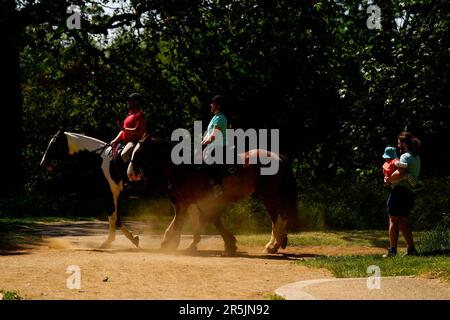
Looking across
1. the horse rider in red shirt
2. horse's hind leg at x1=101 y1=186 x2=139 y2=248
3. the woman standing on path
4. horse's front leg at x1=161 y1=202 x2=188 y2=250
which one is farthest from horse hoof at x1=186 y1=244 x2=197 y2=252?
the woman standing on path

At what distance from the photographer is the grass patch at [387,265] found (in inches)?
430

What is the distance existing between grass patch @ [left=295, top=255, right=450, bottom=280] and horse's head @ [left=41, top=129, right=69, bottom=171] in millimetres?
5751

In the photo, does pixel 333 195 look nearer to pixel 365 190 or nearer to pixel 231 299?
pixel 365 190

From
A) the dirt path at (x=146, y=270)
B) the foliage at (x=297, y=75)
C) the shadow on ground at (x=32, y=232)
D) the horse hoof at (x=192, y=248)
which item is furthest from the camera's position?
the foliage at (x=297, y=75)

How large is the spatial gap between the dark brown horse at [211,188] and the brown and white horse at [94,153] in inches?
34.4

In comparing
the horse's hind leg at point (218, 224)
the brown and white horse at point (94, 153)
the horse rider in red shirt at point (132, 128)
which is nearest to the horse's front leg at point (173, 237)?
the horse's hind leg at point (218, 224)

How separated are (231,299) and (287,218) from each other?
673 cm

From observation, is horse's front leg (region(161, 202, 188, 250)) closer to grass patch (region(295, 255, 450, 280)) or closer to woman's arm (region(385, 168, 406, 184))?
grass patch (region(295, 255, 450, 280))

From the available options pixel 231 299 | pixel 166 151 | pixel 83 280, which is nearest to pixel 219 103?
pixel 166 151

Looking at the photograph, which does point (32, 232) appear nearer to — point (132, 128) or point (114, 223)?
point (114, 223)

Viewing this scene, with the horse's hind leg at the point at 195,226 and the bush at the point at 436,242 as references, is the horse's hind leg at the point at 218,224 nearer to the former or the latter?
the horse's hind leg at the point at 195,226

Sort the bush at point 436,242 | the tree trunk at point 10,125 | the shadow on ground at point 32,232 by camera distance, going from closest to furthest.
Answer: the bush at point 436,242, the shadow on ground at point 32,232, the tree trunk at point 10,125

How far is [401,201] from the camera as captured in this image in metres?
13.1

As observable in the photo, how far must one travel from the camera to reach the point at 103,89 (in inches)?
1057
